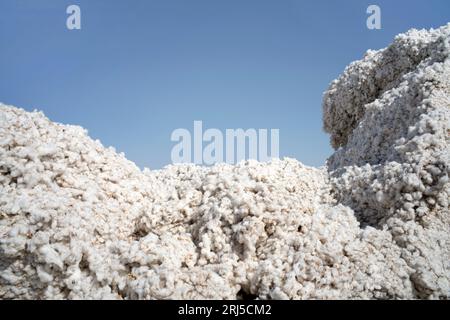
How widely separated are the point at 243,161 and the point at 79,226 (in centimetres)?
213

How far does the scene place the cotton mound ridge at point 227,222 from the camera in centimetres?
344

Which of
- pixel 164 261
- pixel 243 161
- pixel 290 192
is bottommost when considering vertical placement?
pixel 164 261

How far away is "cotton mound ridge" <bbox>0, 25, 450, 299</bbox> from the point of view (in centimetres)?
344

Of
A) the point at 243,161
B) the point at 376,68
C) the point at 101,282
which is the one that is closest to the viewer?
the point at 101,282

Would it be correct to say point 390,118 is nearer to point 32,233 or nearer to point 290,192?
point 290,192

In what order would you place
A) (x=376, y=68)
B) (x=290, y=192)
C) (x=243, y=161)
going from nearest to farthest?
(x=290, y=192), (x=243, y=161), (x=376, y=68)

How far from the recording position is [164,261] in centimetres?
364

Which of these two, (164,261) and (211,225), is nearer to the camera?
(164,261)

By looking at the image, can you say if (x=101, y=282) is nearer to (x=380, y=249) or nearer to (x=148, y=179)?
(x=148, y=179)

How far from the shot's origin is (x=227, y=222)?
3.98 meters

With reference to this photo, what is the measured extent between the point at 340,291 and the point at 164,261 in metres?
1.65
